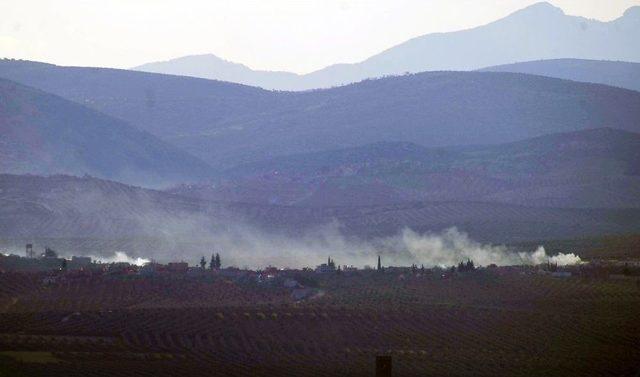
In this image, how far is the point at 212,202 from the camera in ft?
473

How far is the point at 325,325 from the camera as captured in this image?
197ft

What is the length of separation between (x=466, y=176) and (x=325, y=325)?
359 feet

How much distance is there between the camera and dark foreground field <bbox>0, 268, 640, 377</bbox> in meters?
49.8

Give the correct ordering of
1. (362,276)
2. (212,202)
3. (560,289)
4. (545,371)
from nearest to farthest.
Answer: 1. (545,371)
2. (560,289)
3. (362,276)
4. (212,202)

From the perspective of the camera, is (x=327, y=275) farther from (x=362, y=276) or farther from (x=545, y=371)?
(x=545, y=371)

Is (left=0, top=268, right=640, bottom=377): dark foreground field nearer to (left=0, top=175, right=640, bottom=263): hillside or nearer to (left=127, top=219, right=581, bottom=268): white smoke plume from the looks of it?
(left=127, top=219, right=581, bottom=268): white smoke plume

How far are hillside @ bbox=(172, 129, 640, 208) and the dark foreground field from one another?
7202cm

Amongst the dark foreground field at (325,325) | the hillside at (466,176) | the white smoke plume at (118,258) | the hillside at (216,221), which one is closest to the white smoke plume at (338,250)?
the hillside at (216,221)

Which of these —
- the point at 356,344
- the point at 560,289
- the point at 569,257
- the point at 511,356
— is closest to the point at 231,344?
the point at 356,344

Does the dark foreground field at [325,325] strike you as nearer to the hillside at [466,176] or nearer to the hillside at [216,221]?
the hillside at [216,221]

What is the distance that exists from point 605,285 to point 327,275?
17.5 m

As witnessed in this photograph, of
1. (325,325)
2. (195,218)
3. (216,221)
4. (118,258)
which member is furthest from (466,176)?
(325,325)

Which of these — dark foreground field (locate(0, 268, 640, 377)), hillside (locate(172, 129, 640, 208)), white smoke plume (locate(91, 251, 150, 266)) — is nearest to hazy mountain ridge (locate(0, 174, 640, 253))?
white smoke plume (locate(91, 251, 150, 266))

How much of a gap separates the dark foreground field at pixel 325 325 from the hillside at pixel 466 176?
72019 millimetres
